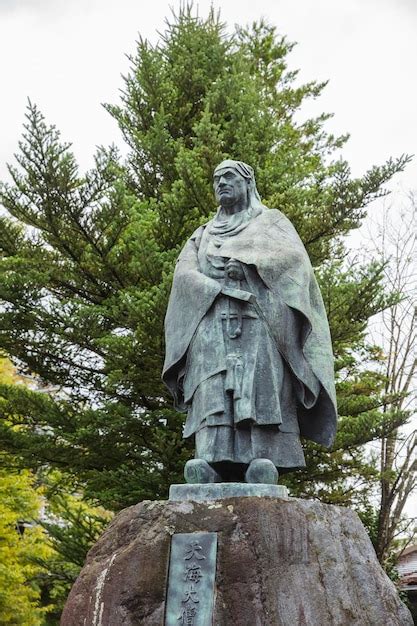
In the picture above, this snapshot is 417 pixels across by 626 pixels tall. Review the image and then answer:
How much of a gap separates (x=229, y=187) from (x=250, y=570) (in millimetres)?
2629

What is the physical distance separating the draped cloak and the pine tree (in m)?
5.02

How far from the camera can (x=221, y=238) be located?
5613mm

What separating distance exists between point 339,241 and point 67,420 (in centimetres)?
678

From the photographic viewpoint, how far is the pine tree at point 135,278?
11.1m

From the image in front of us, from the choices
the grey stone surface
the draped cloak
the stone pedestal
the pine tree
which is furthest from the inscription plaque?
the pine tree

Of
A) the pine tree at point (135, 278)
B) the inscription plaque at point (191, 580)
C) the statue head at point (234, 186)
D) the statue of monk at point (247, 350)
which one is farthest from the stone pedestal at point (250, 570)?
the pine tree at point (135, 278)

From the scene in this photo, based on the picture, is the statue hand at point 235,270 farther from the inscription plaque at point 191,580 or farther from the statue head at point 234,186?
the inscription plaque at point 191,580

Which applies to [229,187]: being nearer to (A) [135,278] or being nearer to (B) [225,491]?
(B) [225,491]

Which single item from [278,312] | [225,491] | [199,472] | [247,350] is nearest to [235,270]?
[278,312]

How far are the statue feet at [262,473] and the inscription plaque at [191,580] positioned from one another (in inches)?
17.9

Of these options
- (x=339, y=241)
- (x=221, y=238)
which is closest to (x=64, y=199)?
(x=339, y=241)

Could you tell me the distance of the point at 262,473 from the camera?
15.5ft

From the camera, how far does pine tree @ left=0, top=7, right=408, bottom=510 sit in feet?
36.3

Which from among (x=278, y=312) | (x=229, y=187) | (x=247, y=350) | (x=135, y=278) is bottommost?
(x=247, y=350)
